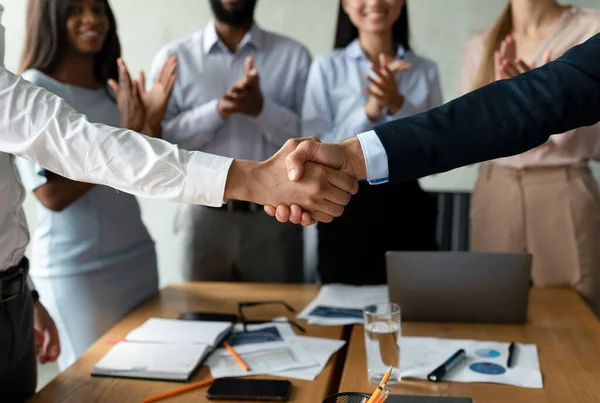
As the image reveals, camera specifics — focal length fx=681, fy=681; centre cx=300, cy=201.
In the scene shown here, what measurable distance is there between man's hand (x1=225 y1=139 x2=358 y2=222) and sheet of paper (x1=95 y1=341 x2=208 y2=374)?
1.22 feet

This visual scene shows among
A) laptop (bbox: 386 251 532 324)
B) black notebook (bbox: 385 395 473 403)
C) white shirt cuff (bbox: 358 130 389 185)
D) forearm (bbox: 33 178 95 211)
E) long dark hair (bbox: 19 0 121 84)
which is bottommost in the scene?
black notebook (bbox: 385 395 473 403)

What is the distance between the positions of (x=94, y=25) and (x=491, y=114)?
54.5 inches

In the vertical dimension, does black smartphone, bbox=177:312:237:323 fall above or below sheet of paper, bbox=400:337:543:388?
above

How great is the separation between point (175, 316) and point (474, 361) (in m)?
0.81

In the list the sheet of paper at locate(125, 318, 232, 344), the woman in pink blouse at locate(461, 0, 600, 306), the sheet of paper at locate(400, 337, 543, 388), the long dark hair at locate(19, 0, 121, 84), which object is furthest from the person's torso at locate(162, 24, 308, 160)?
the sheet of paper at locate(400, 337, 543, 388)

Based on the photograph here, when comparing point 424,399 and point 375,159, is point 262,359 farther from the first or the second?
point 375,159

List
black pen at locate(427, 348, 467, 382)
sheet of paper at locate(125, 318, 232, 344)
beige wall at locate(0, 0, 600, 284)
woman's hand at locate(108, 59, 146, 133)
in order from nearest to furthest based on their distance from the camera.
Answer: black pen at locate(427, 348, 467, 382) < sheet of paper at locate(125, 318, 232, 344) < woman's hand at locate(108, 59, 146, 133) < beige wall at locate(0, 0, 600, 284)

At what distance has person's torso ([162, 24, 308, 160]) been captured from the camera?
2654 millimetres

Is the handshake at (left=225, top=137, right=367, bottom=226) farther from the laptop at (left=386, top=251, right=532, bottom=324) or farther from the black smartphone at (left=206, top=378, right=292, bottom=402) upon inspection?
the black smartphone at (left=206, top=378, right=292, bottom=402)

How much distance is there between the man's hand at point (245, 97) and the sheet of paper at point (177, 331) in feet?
2.99

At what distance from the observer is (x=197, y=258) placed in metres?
2.61

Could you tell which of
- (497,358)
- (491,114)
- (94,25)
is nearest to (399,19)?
(94,25)

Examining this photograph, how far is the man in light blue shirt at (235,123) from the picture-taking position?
8.36 ft

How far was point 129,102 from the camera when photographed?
2.19 metres
